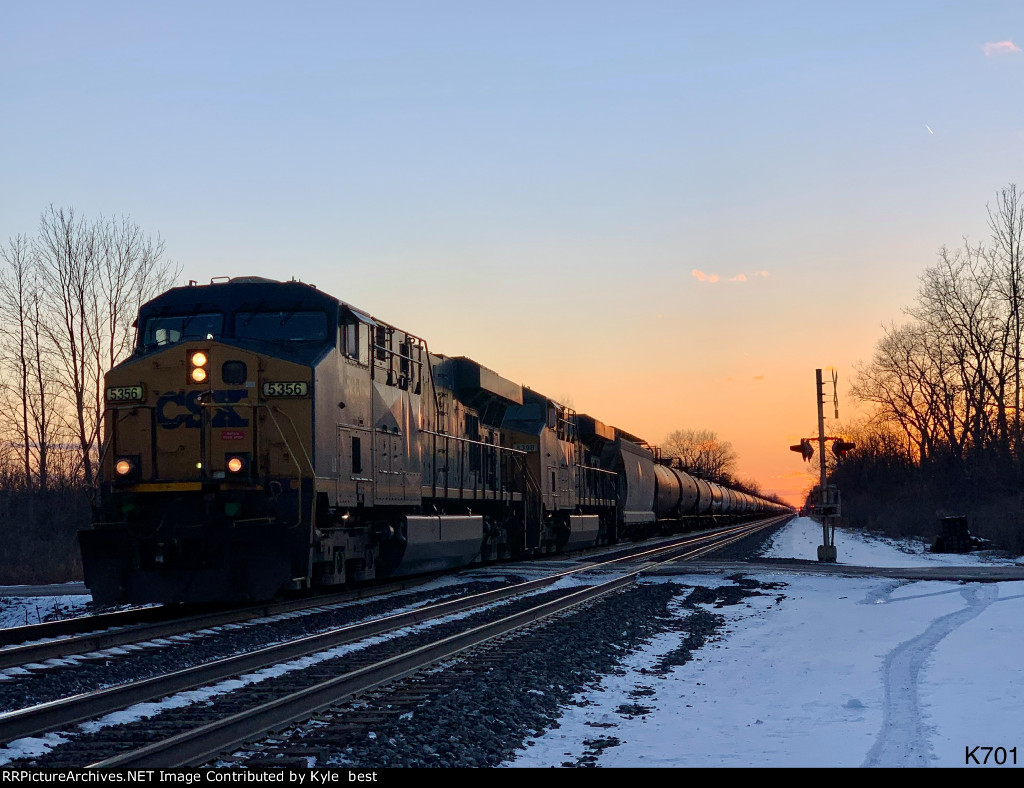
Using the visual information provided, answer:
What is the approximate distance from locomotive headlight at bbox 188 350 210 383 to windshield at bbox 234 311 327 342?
1053mm

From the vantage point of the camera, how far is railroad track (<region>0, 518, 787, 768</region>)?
5293 millimetres

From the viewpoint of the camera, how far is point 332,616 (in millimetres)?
11656

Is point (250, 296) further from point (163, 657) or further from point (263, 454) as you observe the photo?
point (163, 657)

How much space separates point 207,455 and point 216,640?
2.57m

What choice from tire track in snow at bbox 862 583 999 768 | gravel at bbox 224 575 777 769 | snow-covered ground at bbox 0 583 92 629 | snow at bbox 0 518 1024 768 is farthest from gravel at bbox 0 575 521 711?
tire track in snow at bbox 862 583 999 768

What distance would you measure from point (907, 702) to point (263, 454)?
25.3ft

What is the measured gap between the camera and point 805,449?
24.5 m

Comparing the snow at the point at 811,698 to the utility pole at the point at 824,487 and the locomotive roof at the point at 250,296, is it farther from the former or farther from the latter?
the utility pole at the point at 824,487

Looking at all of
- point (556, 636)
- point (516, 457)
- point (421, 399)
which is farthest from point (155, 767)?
point (516, 457)

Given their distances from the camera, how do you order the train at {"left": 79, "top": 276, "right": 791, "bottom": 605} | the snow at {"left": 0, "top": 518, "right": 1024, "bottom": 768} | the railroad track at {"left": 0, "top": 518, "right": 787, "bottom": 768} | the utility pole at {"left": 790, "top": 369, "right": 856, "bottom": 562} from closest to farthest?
1. the railroad track at {"left": 0, "top": 518, "right": 787, "bottom": 768}
2. the snow at {"left": 0, "top": 518, "right": 1024, "bottom": 768}
3. the train at {"left": 79, "top": 276, "right": 791, "bottom": 605}
4. the utility pole at {"left": 790, "top": 369, "right": 856, "bottom": 562}

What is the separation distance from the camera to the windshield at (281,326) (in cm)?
1262

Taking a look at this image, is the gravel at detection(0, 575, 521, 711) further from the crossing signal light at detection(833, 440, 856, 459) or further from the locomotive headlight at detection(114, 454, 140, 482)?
the crossing signal light at detection(833, 440, 856, 459)

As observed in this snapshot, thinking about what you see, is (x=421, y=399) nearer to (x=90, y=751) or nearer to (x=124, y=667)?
(x=124, y=667)

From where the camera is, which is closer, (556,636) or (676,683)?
(676,683)
